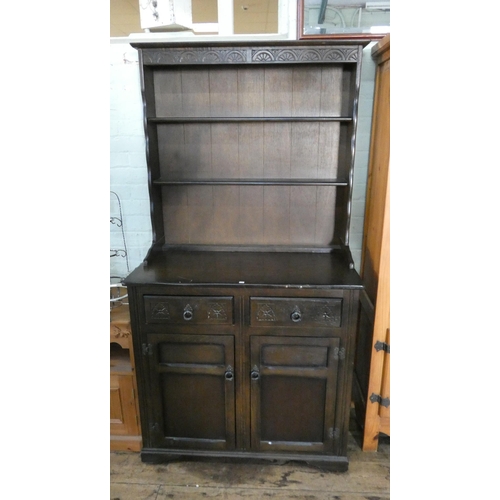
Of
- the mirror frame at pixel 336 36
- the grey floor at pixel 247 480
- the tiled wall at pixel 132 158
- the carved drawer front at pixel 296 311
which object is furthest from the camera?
the tiled wall at pixel 132 158

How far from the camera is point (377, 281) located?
5.62ft

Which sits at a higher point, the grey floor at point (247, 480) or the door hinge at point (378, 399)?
the door hinge at point (378, 399)

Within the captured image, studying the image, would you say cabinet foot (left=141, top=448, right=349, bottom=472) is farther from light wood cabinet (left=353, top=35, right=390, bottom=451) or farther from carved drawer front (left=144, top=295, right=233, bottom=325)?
carved drawer front (left=144, top=295, right=233, bottom=325)

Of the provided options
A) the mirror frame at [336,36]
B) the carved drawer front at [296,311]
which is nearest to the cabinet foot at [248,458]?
the carved drawer front at [296,311]

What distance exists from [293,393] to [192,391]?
1.51 feet

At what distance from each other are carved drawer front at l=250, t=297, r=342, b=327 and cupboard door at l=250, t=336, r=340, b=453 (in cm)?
8

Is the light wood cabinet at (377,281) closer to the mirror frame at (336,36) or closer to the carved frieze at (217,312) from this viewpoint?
the mirror frame at (336,36)

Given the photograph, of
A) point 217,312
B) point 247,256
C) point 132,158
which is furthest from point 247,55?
point 217,312

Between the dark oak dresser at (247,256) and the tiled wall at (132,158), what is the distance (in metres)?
0.16

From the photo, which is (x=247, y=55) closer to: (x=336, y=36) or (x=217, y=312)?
(x=336, y=36)

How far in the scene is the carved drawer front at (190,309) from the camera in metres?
1.53

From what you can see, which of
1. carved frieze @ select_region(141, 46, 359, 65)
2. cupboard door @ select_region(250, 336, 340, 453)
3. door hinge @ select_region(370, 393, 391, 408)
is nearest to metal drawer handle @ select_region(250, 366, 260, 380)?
cupboard door @ select_region(250, 336, 340, 453)
